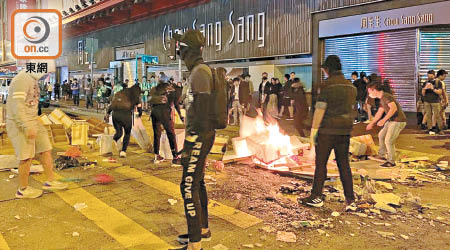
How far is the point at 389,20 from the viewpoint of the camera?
1600 centimetres

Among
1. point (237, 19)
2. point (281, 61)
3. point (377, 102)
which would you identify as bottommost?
point (377, 102)

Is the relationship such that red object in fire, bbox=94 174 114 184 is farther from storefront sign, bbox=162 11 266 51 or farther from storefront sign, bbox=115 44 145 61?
storefront sign, bbox=115 44 145 61

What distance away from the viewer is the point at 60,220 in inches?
209

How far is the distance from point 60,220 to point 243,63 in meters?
18.6

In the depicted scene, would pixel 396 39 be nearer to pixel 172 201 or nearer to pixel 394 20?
pixel 394 20

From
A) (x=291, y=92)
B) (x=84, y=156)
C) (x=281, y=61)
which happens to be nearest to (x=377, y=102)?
(x=291, y=92)

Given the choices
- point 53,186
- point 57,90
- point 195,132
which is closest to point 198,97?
point 195,132

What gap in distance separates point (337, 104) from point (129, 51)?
100 ft

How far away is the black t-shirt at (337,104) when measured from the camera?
549 centimetres

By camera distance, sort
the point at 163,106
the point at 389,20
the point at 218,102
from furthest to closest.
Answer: the point at 389,20, the point at 163,106, the point at 218,102

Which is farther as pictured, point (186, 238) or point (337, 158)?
point (337, 158)

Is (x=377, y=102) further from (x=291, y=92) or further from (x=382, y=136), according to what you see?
(x=382, y=136)

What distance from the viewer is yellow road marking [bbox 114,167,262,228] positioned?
524cm

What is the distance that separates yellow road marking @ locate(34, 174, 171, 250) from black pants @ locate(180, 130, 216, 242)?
2.13 ft
